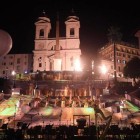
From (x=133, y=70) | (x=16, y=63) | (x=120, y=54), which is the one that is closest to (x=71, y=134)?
(x=133, y=70)

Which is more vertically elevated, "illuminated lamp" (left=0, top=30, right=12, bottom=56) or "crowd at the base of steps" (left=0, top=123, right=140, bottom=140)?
"illuminated lamp" (left=0, top=30, right=12, bottom=56)

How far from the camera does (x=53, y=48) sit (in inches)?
2387

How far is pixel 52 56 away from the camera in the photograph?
57812 mm

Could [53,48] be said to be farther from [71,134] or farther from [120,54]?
[71,134]

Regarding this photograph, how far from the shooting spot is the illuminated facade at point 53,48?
57.8m

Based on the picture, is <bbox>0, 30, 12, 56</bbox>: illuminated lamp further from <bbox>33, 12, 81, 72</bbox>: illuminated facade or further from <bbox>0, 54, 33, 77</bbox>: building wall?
<bbox>0, 54, 33, 77</bbox>: building wall

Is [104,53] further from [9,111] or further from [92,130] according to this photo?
[92,130]

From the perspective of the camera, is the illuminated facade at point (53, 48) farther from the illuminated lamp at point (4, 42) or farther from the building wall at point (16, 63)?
the illuminated lamp at point (4, 42)

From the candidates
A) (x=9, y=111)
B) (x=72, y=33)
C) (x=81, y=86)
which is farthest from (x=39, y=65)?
(x=9, y=111)

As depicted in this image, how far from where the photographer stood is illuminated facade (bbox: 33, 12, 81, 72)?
2274 inches

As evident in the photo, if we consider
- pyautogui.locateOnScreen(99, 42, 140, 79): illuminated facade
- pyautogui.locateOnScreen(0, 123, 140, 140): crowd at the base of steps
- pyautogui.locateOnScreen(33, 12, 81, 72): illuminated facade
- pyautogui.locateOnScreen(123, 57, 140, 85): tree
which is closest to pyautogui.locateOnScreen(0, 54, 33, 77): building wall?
pyautogui.locateOnScreen(33, 12, 81, 72): illuminated facade

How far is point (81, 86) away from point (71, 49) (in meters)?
26.3

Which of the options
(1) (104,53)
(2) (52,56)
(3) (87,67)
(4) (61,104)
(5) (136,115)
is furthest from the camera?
(1) (104,53)

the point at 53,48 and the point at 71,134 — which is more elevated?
the point at 53,48
